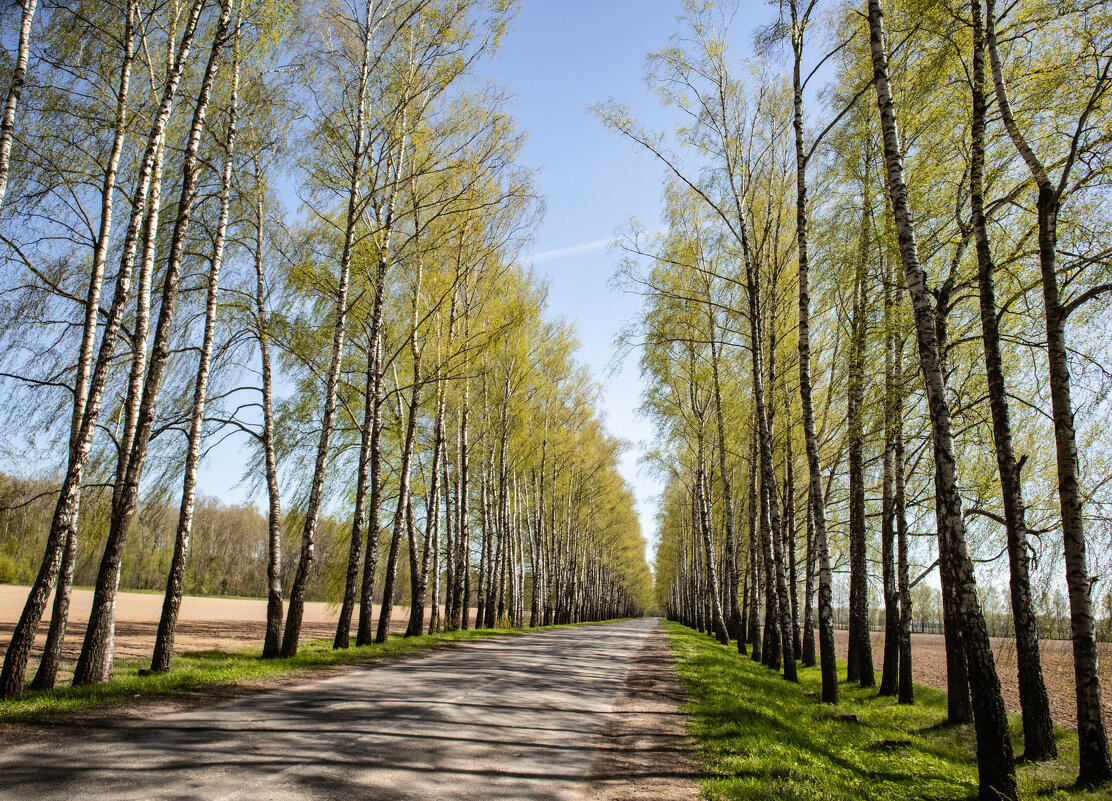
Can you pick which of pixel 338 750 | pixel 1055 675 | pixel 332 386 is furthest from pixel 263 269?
pixel 1055 675

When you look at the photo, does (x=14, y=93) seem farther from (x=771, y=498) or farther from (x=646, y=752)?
(x=771, y=498)

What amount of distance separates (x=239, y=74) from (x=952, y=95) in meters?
12.8

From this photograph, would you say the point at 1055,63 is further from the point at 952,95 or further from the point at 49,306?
the point at 49,306

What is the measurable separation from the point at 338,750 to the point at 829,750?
5080mm

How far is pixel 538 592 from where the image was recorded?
97.5ft

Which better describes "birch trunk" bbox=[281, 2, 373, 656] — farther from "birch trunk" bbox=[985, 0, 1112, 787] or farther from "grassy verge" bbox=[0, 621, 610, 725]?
"birch trunk" bbox=[985, 0, 1112, 787]

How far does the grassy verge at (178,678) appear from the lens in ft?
19.9

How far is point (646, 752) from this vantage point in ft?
19.4

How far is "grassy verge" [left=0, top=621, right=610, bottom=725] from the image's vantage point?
6.05 m

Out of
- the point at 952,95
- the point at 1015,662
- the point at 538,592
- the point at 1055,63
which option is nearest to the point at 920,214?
the point at 952,95

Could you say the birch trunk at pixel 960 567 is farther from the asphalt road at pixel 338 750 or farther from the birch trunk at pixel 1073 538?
the asphalt road at pixel 338 750

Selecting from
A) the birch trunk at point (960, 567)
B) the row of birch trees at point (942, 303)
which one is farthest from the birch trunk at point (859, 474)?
the birch trunk at point (960, 567)

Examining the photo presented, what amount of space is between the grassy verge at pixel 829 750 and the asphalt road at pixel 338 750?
51.9 inches

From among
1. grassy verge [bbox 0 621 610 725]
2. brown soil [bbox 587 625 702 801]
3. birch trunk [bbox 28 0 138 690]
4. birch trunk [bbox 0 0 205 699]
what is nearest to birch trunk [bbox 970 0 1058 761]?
brown soil [bbox 587 625 702 801]
